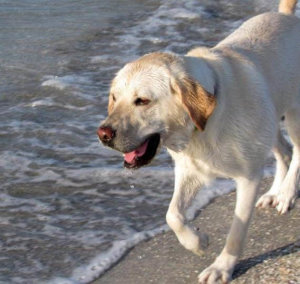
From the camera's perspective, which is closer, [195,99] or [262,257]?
[195,99]

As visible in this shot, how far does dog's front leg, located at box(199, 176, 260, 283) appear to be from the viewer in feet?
15.1

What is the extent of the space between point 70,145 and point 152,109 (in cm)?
281

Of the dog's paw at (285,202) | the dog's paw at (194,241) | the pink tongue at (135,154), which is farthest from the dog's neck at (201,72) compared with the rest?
the dog's paw at (285,202)

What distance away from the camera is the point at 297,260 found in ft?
15.1

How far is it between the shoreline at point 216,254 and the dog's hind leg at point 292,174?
6 centimetres

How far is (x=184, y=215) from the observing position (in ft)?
15.7

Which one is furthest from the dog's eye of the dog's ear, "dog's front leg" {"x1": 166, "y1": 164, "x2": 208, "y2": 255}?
"dog's front leg" {"x1": 166, "y1": 164, "x2": 208, "y2": 255}

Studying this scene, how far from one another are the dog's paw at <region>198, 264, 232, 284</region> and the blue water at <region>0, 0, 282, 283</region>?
0.68 m

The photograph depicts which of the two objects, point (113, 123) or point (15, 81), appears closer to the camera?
point (113, 123)

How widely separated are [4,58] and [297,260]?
19.6 ft

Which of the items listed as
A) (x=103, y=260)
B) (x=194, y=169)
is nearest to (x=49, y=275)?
(x=103, y=260)

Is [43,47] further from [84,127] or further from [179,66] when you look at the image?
[179,66]

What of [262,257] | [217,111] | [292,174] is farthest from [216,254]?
[217,111]

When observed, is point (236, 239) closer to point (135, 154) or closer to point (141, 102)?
point (135, 154)
